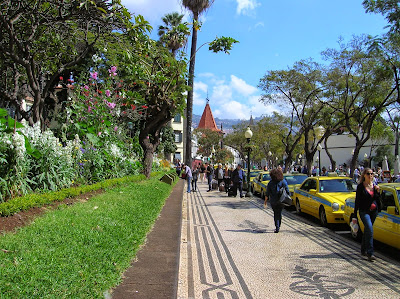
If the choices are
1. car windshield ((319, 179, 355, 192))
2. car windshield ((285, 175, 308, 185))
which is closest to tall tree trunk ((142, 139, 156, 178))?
car windshield ((285, 175, 308, 185))

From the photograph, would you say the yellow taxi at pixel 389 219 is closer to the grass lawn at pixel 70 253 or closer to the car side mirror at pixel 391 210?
the car side mirror at pixel 391 210

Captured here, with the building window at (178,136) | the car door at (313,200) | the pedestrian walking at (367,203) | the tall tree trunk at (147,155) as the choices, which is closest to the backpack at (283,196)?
the car door at (313,200)

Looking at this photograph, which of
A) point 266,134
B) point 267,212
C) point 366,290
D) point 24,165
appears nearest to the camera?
point 366,290

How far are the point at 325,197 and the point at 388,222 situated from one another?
3.56 meters

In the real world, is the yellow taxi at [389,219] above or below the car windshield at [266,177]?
below

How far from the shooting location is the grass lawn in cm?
A: 346

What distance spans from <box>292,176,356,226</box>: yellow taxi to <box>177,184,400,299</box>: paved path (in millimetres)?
465

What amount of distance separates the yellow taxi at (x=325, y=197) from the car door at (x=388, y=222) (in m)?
2.31

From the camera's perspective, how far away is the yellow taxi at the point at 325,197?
10.1 meters

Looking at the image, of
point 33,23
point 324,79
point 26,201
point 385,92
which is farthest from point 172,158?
point 26,201

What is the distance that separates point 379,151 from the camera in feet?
175

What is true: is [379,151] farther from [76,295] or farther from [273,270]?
[76,295]

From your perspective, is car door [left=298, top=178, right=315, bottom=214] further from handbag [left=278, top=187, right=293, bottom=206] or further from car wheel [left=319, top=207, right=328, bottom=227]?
handbag [left=278, top=187, right=293, bottom=206]

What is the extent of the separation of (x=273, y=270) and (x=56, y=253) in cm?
361
